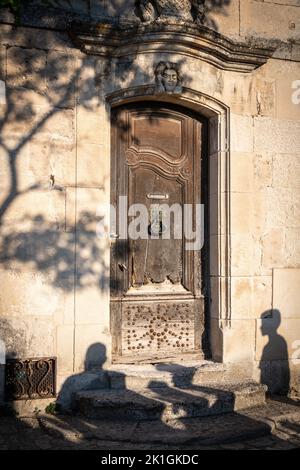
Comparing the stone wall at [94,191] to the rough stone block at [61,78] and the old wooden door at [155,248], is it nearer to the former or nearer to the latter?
the rough stone block at [61,78]

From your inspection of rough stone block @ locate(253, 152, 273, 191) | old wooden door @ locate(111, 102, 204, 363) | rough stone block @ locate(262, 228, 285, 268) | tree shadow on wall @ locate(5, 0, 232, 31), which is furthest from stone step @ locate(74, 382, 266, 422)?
tree shadow on wall @ locate(5, 0, 232, 31)

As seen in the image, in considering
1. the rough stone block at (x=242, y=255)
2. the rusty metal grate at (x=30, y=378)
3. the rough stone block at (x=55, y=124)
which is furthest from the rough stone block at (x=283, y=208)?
the rusty metal grate at (x=30, y=378)

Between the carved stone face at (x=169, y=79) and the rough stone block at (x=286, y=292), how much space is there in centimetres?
223

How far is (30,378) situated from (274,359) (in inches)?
100

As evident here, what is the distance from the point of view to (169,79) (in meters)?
5.30

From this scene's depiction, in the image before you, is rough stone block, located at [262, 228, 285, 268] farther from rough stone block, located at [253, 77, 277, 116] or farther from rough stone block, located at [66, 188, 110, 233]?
rough stone block, located at [66, 188, 110, 233]

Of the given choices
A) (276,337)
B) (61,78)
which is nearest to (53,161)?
(61,78)

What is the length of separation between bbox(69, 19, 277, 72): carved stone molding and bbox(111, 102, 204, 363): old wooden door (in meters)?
0.62

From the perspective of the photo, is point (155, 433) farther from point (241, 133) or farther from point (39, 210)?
point (241, 133)

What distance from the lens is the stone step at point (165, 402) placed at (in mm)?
4531

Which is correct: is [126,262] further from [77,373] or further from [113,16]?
[113,16]

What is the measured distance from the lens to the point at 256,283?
18.4ft

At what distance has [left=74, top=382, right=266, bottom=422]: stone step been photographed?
4.53 m
